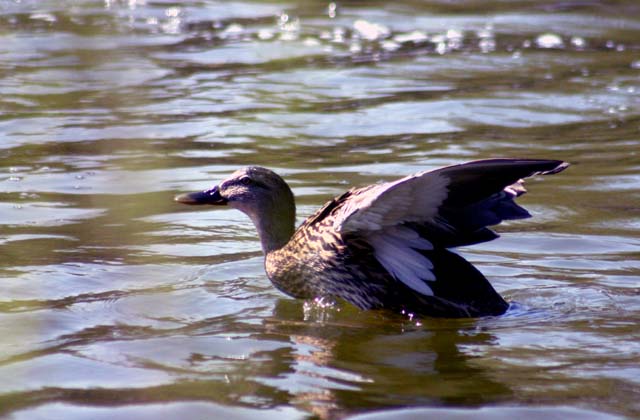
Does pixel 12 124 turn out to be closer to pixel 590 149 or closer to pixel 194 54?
pixel 194 54

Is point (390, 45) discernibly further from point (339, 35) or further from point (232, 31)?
point (232, 31)

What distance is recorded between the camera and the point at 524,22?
15367 mm

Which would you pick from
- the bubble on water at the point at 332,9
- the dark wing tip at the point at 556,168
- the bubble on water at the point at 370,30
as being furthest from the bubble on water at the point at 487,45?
the dark wing tip at the point at 556,168

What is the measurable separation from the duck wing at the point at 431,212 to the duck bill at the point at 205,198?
3.55 ft

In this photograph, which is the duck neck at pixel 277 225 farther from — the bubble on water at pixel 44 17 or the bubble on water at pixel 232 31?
the bubble on water at pixel 44 17

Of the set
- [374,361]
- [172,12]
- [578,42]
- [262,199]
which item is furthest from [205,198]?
[172,12]

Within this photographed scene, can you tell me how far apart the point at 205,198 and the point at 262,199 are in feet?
1.07

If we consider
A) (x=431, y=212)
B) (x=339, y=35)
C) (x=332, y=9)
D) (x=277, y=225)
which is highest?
(x=332, y=9)

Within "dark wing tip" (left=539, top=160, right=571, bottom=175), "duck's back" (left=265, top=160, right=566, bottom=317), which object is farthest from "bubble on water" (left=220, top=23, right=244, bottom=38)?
"dark wing tip" (left=539, top=160, right=571, bottom=175)

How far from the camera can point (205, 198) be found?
7.53 meters

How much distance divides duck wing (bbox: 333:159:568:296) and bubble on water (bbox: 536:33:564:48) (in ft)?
26.3

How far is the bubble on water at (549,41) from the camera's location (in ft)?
46.8

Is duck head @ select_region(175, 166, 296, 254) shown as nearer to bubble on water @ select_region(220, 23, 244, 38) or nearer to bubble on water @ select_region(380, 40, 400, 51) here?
bubble on water @ select_region(380, 40, 400, 51)

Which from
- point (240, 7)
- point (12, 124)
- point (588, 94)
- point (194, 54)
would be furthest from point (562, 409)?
point (240, 7)
